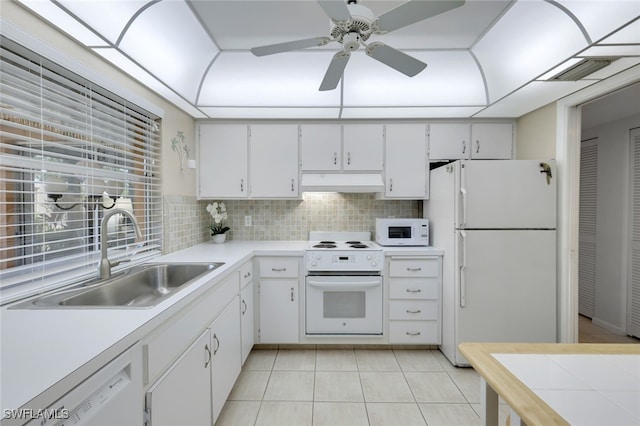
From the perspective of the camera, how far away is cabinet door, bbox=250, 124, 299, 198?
3127mm

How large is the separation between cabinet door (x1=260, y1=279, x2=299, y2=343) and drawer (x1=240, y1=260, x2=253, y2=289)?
0.65ft


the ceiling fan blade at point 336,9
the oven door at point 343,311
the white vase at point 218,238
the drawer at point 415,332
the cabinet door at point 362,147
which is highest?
the ceiling fan blade at point 336,9

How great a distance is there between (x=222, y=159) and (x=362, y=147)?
1455 millimetres

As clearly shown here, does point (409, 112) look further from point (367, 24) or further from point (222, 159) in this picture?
point (222, 159)

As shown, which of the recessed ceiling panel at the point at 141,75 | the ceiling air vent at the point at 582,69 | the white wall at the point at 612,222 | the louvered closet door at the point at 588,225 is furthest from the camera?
the louvered closet door at the point at 588,225

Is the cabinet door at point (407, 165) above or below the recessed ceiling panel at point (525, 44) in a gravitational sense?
below

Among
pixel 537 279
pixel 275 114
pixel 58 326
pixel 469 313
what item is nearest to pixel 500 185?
pixel 537 279

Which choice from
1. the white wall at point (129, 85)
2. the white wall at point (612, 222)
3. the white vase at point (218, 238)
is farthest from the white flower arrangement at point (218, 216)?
the white wall at point (612, 222)

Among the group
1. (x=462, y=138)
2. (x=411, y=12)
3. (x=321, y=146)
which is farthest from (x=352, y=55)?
(x=462, y=138)

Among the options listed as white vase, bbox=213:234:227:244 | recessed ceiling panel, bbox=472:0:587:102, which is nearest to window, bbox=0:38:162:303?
white vase, bbox=213:234:227:244

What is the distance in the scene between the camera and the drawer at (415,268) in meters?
2.81

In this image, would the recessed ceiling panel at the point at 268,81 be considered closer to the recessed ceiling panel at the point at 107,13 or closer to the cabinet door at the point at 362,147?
the cabinet door at the point at 362,147

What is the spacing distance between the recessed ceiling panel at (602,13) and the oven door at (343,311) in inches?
86.4

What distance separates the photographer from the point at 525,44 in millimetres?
2059
